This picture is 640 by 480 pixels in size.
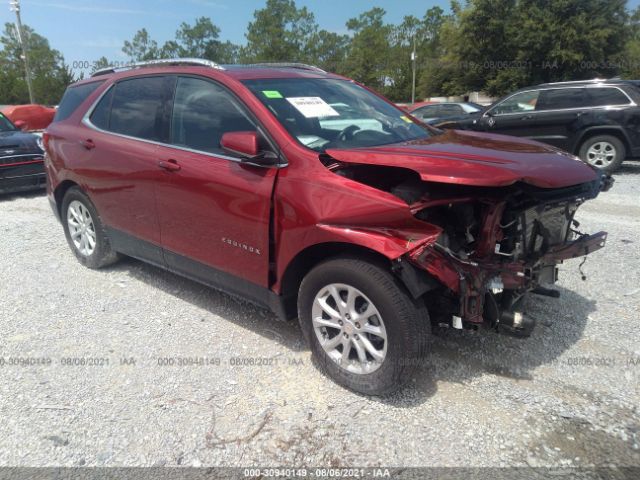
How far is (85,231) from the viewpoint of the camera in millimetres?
4941

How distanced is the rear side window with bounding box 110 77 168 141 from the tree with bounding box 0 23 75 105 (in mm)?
46624

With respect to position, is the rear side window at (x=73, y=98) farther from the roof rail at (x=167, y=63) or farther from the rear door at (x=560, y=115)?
the rear door at (x=560, y=115)

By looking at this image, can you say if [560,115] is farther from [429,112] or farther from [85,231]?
[85,231]

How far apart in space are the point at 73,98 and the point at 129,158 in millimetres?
1452

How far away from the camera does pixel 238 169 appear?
327 cm

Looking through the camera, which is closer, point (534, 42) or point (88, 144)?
point (88, 144)

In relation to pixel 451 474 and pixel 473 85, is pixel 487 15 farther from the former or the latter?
pixel 451 474

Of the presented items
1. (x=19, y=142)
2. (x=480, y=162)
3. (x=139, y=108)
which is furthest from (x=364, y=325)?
(x=19, y=142)

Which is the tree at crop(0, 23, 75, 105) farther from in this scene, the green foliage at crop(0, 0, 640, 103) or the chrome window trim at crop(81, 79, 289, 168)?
the chrome window trim at crop(81, 79, 289, 168)

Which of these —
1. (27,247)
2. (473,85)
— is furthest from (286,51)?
(27,247)

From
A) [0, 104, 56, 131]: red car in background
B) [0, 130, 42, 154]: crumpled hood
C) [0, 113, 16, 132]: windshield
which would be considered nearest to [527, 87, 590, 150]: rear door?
[0, 130, 42, 154]: crumpled hood

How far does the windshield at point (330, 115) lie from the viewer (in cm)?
326

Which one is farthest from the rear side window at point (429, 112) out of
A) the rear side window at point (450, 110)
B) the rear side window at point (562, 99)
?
the rear side window at point (562, 99)

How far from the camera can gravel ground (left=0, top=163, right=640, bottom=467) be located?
8.38 ft
